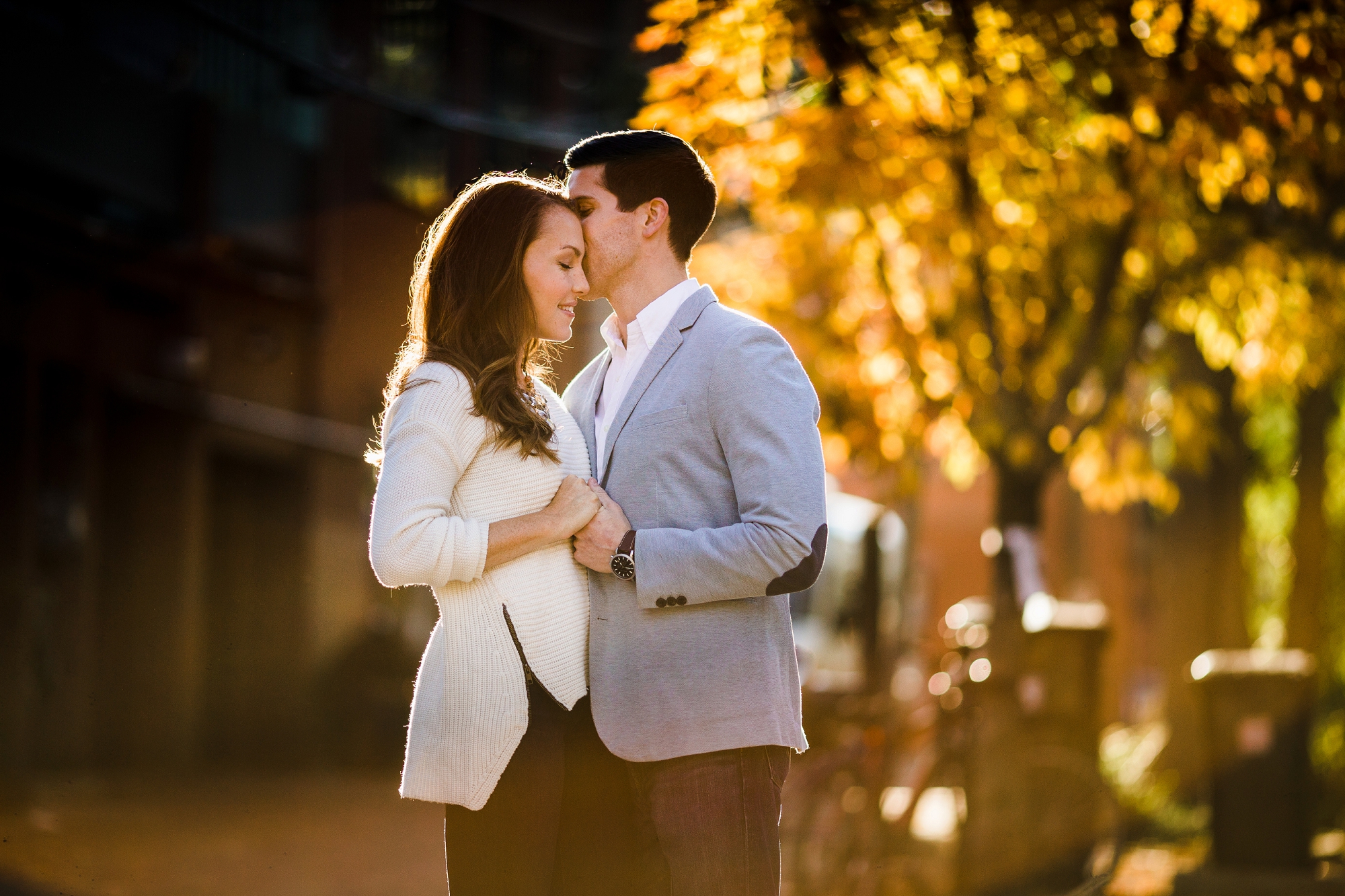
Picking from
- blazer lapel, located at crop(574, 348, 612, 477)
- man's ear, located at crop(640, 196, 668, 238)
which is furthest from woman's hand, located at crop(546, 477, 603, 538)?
man's ear, located at crop(640, 196, 668, 238)

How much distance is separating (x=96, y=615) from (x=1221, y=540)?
32.4 ft

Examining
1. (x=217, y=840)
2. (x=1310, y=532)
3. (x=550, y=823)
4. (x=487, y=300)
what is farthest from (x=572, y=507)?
(x=1310, y=532)

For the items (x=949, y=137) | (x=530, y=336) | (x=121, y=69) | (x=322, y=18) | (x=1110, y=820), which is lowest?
(x=1110, y=820)

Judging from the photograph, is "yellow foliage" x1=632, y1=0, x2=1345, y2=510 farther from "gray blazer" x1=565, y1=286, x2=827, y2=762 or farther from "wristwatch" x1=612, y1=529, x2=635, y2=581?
"wristwatch" x1=612, y1=529, x2=635, y2=581

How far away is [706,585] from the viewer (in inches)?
109

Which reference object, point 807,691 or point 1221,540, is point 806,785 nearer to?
point 807,691

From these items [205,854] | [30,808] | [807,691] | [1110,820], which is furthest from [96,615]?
[1110,820]

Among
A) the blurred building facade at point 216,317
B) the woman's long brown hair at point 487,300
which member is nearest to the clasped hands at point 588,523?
the woman's long brown hair at point 487,300

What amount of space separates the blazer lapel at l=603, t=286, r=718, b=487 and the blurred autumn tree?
217cm

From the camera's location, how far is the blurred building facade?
39.8 feet

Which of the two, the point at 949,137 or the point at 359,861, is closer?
the point at 949,137

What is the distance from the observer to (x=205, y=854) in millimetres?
9820

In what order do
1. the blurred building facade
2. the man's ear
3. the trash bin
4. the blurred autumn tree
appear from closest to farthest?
the man's ear
the blurred autumn tree
the trash bin
the blurred building facade

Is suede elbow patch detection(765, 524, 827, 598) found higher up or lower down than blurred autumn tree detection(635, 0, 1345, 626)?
lower down
